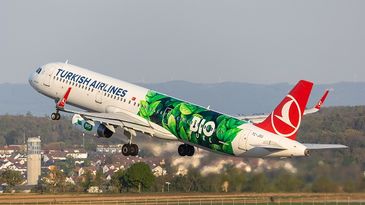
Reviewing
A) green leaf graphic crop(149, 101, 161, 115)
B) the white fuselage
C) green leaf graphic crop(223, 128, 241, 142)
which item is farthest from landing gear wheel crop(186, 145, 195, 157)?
green leaf graphic crop(223, 128, 241, 142)

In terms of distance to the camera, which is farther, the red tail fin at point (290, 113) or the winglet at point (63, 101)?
the winglet at point (63, 101)

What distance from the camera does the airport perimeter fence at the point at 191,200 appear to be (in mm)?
101062

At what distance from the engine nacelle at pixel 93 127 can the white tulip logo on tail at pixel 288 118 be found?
52.4ft

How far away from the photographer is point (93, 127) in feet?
330

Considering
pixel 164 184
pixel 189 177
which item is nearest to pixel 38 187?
pixel 164 184

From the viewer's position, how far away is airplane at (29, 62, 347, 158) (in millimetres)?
89438

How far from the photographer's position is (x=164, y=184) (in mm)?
139750

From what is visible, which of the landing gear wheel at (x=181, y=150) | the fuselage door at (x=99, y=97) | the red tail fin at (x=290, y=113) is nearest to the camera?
the red tail fin at (x=290, y=113)

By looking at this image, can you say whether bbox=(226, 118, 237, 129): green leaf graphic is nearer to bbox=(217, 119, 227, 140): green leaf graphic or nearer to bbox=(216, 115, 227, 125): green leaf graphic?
bbox=(217, 119, 227, 140): green leaf graphic

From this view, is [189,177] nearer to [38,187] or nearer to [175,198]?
[175,198]

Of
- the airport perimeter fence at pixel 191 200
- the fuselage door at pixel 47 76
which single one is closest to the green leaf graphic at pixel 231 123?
the airport perimeter fence at pixel 191 200

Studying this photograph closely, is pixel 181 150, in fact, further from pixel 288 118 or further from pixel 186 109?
pixel 288 118

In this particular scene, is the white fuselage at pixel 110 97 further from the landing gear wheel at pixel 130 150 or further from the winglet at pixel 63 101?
the landing gear wheel at pixel 130 150

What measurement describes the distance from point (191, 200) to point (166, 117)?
26.4 metres
